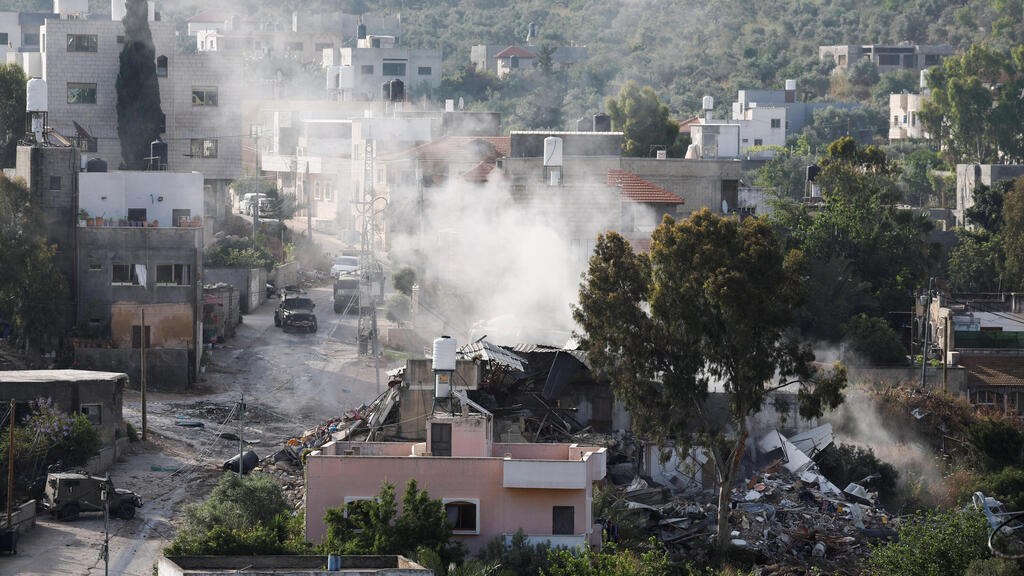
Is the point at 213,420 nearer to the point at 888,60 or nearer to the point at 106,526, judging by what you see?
the point at 106,526

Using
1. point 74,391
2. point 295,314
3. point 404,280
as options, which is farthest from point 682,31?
point 74,391

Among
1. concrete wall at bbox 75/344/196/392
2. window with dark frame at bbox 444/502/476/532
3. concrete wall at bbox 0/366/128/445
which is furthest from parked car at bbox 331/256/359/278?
window with dark frame at bbox 444/502/476/532

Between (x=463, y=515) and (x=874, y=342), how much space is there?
23.4 m

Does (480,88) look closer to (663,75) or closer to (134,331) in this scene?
(663,75)

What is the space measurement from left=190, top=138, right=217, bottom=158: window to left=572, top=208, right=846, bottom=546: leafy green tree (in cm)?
3073

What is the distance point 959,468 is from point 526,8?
112862 millimetres

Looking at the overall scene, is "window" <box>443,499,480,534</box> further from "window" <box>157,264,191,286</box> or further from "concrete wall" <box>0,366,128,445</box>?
"window" <box>157,264,191,286</box>

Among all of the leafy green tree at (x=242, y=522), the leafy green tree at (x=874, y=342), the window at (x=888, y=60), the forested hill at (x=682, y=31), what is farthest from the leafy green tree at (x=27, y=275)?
the window at (x=888, y=60)

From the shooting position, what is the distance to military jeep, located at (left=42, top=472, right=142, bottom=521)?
32750 mm

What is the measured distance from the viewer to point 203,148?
60.8 metres

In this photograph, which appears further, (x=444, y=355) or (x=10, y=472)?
(x=10, y=472)

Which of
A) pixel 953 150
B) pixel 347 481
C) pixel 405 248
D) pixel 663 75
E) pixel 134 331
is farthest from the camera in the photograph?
pixel 663 75

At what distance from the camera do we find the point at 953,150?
286 feet

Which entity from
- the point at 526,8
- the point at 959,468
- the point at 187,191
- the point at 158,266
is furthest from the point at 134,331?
the point at 526,8
